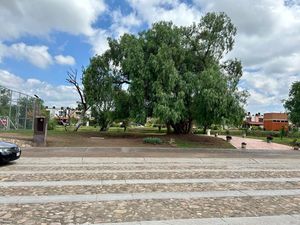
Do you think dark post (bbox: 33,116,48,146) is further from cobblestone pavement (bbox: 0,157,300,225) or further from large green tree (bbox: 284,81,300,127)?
large green tree (bbox: 284,81,300,127)

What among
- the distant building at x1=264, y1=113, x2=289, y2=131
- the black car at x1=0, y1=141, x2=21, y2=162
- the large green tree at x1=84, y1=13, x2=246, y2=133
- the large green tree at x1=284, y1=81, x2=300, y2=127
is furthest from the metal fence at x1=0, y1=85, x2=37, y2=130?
the distant building at x1=264, y1=113, x2=289, y2=131

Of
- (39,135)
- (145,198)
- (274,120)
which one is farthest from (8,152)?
(274,120)

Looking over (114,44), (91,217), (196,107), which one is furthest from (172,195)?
(114,44)

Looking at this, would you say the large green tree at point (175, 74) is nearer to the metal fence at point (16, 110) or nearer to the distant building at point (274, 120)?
the metal fence at point (16, 110)

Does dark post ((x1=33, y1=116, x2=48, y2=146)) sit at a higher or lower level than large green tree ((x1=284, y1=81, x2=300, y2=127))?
lower

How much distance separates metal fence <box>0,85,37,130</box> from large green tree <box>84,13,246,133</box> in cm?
603

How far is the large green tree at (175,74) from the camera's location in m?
26.6

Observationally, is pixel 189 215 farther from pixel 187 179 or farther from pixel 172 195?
pixel 187 179

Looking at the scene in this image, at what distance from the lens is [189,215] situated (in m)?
6.50

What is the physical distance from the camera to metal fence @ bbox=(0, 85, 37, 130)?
28469 millimetres

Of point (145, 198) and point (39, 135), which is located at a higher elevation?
point (39, 135)

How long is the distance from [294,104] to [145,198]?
182 ft

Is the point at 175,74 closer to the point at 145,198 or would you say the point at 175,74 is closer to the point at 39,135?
the point at 39,135

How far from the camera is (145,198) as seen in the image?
312 inches
